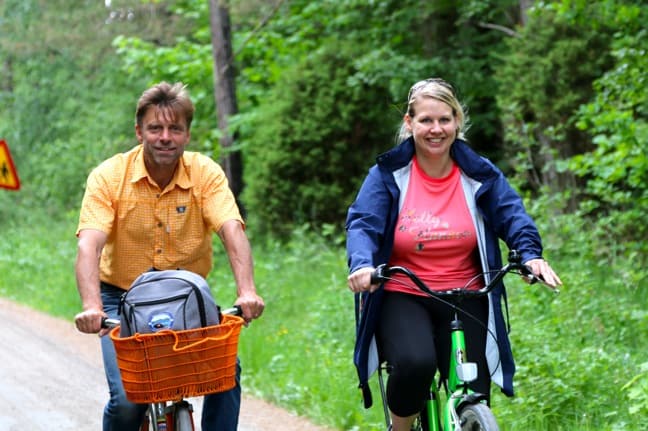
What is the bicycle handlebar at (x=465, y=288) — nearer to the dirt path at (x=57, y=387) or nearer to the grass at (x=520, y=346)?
the grass at (x=520, y=346)

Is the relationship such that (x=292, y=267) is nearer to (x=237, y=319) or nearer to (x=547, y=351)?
(x=547, y=351)

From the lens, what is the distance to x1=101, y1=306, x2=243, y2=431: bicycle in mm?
3732

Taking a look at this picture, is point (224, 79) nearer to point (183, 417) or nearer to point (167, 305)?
point (183, 417)

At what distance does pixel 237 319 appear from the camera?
4012 mm

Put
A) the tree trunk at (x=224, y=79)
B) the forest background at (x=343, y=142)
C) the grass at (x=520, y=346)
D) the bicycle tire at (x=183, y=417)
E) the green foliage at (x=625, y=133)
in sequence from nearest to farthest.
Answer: the bicycle tire at (x=183, y=417), the grass at (x=520, y=346), the forest background at (x=343, y=142), the green foliage at (x=625, y=133), the tree trunk at (x=224, y=79)

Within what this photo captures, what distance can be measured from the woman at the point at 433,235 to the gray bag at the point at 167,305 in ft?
2.47

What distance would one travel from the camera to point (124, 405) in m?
4.20

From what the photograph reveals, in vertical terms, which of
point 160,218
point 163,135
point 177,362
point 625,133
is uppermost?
point 163,135

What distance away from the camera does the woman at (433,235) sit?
4449 mm

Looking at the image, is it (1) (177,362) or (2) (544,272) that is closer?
(1) (177,362)

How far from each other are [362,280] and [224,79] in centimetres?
1283

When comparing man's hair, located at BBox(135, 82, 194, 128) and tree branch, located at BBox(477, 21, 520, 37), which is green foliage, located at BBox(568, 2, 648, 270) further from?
man's hair, located at BBox(135, 82, 194, 128)

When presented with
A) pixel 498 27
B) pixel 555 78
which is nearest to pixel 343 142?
pixel 498 27

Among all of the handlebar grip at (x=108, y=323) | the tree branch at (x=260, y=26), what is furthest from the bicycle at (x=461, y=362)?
the tree branch at (x=260, y=26)
